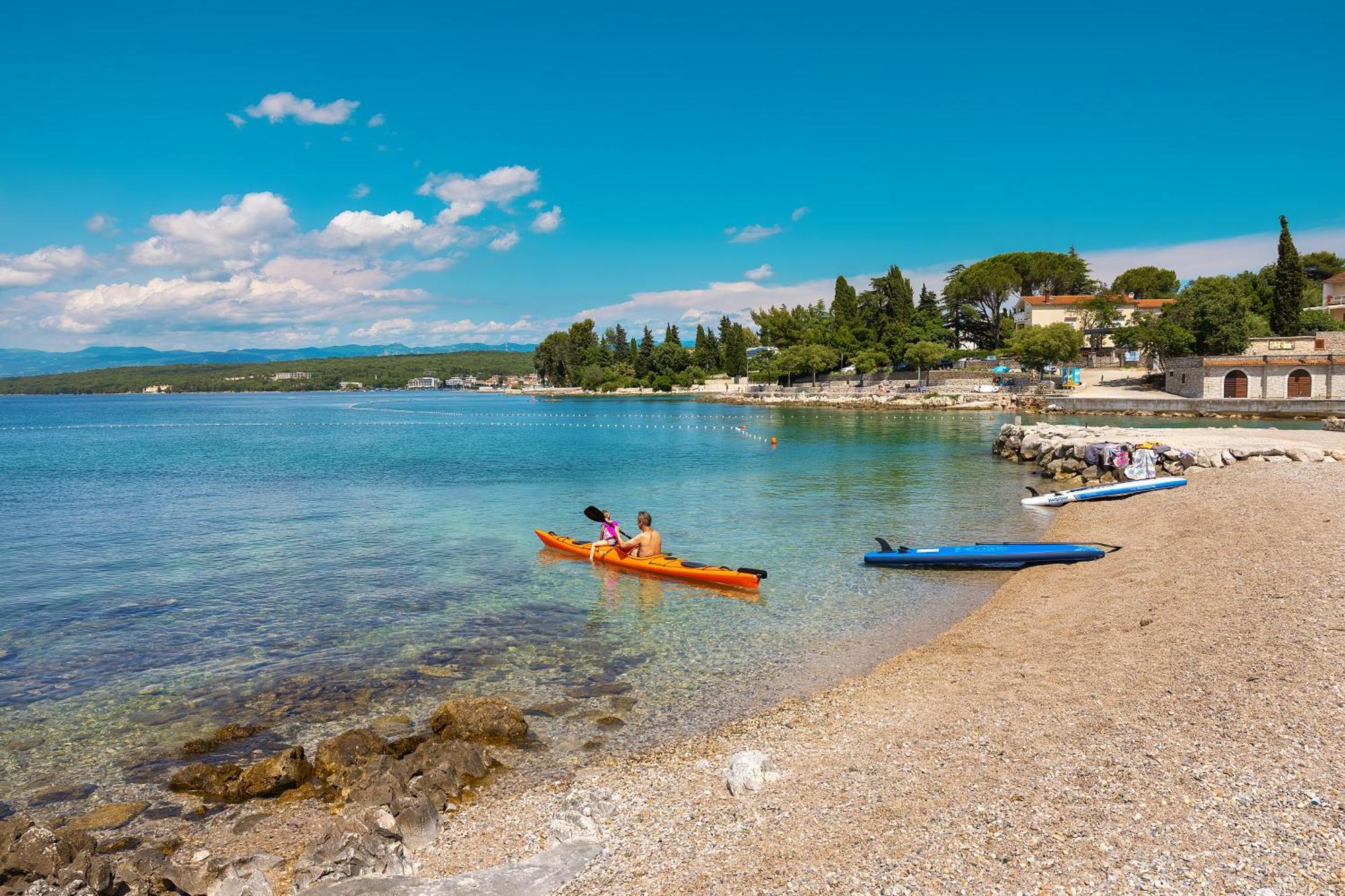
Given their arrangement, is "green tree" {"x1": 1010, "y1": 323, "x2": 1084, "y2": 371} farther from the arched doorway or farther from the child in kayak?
the child in kayak

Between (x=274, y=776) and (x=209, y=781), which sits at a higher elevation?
(x=274, y=776)

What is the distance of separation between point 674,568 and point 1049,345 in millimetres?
79508

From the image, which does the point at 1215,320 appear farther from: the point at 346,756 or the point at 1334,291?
the point at 346,756

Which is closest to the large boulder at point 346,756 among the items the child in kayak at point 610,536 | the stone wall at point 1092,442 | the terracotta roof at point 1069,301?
the child in kayak at point 610,536

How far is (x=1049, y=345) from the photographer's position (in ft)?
279

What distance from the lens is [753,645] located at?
13.0 meters

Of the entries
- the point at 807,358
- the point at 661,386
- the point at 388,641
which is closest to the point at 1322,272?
the point at 807,358

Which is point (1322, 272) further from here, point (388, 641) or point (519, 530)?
point (388, 641)

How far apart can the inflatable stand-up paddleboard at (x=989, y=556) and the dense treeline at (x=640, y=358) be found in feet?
441

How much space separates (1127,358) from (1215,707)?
98281 mm

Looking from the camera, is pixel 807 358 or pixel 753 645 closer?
pixel 753 645

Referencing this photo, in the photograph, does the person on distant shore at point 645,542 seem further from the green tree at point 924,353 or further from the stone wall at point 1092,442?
the green tree at point 924,353

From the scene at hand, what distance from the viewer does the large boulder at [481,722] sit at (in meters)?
9.46

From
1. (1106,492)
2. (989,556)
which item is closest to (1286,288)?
(1106,492)
